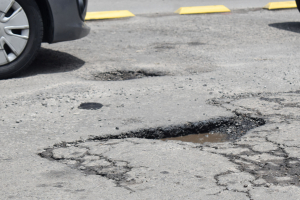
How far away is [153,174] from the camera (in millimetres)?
2395

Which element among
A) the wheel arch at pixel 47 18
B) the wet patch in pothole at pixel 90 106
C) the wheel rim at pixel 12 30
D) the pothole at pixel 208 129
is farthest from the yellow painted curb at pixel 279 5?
the wet patch in pothole at pixel 90 106

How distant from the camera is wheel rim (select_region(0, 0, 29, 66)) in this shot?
4.18 metres

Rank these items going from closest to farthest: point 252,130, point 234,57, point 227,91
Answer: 1. point 252,130
2. point 227,91
3. point 234,57

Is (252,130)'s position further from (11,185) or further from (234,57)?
(234,57)

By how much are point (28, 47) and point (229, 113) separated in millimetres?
2220

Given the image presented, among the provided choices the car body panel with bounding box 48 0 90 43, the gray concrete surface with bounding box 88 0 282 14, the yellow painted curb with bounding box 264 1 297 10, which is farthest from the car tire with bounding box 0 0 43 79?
the yellow painted curb with bounding box 264 1 297 10

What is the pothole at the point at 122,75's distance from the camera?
4398 mm

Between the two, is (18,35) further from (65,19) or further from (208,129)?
(208,129)

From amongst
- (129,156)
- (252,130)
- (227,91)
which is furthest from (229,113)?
(129,156)

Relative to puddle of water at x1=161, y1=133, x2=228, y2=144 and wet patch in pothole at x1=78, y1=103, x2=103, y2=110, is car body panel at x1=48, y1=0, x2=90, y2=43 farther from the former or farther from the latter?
puddle of water at x1=161, y1=133, x2=228, y2=144

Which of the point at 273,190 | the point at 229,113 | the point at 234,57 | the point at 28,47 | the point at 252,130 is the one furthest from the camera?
the point at 234,57

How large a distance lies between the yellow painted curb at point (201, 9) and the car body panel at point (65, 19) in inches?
152

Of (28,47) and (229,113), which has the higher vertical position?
(28,47)

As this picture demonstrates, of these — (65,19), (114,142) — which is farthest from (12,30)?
(114,142)
